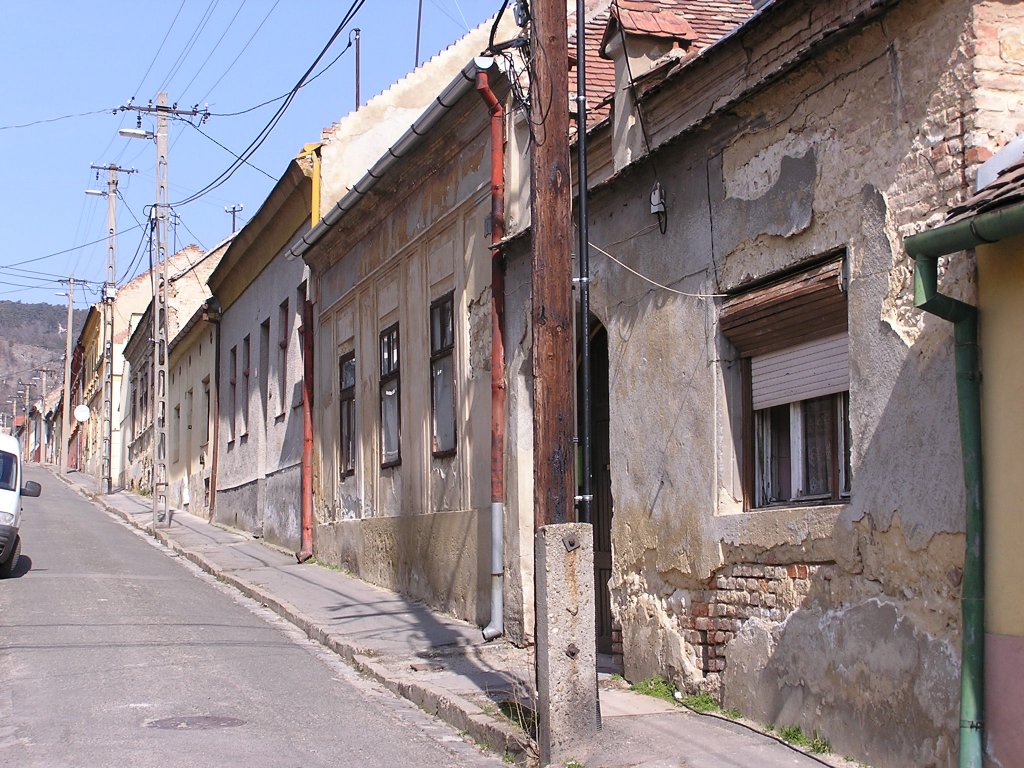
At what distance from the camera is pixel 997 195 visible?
573 centimetres

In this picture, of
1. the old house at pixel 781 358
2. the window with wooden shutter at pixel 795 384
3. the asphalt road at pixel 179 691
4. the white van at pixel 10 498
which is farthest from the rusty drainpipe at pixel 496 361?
the white van at pixel 10 498

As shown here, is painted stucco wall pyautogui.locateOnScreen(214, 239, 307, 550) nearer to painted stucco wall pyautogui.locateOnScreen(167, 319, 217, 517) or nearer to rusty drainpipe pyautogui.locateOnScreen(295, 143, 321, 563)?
rusty drainpipe pyautogui.locateOnScreen(295, 143, 321, 563)

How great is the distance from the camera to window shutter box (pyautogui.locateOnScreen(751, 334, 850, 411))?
24.6 ft

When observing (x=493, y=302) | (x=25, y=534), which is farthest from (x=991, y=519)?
(x=25, y=534)

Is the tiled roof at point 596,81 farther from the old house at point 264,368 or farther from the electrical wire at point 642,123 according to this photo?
the old house at point 264,368

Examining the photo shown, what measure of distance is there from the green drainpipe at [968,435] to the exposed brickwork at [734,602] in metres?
1.43

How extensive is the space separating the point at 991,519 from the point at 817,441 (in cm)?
191

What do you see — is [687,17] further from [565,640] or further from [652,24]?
[565,640]

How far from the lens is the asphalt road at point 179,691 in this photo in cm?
767

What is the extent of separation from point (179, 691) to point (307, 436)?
1017cm

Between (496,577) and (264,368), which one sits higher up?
(264,368)

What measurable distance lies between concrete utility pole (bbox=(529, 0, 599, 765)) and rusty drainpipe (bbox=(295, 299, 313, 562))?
1214 cm

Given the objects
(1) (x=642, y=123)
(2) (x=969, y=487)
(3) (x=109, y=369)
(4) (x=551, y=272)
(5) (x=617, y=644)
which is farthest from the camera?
(3) (x=109, y=369)

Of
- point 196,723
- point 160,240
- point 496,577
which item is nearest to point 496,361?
point 496,577
